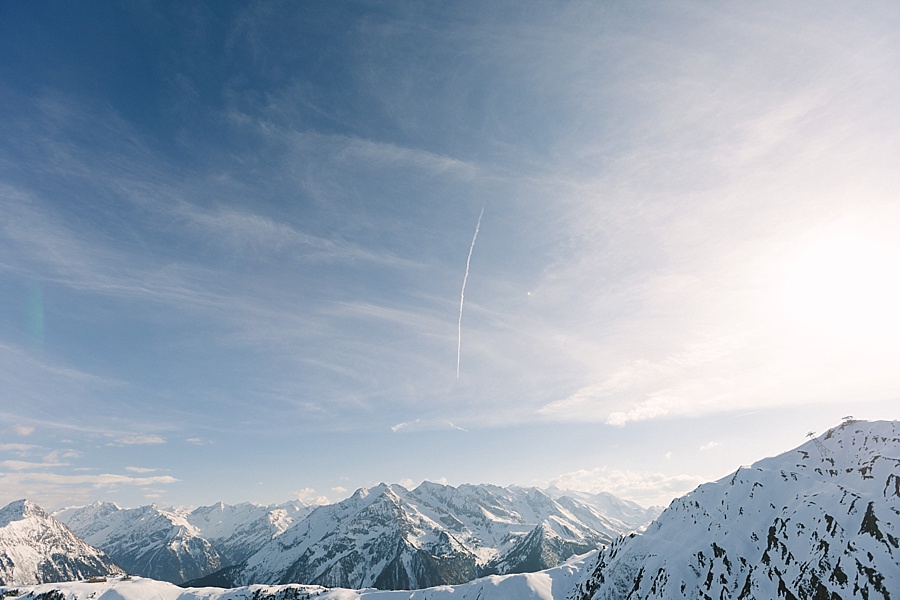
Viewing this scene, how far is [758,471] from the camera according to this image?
13275 cm

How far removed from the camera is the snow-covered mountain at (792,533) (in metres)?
96.2

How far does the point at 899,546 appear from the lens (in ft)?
303

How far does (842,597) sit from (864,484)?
2895cm

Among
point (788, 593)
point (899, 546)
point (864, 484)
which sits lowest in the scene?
point (788, 593)

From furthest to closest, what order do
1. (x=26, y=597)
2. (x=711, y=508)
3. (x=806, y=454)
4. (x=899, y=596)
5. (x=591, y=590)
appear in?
(x=26, y=597)
(x=591, y=590)
(x=711, y=508)
(x=806, y=454)
(x=899, y=596)

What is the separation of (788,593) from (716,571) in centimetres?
1998

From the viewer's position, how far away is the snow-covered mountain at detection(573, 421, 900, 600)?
3787 inches

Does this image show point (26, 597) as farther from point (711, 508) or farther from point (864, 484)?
point (864, 484)

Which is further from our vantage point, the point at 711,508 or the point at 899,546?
the point at 711,508

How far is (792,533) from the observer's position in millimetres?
110500

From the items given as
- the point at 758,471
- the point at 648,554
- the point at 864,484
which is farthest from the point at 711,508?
the point at 864,484

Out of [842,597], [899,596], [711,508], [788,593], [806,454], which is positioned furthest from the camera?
[711,508]

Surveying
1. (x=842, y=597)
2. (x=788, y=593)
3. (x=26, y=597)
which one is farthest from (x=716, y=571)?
(x=26, y=597)

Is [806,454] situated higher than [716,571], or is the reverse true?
[806,454]
